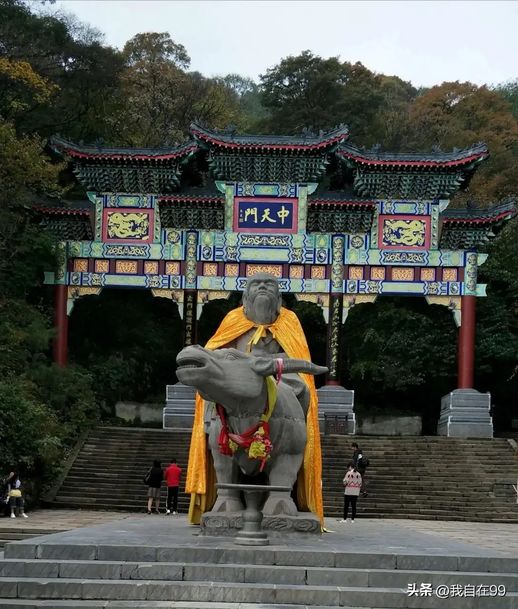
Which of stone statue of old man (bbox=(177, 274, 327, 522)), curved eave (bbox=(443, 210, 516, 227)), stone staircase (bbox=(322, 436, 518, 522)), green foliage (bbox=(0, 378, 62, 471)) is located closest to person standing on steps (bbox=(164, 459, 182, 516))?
green foliage (bbox=(0, 378, 62, 471))

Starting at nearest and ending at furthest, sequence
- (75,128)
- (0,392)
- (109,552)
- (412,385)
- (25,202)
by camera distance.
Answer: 1. (109,552)
2. (0,392)
3. (25,202)
4. (412,385)
5. (75,128)

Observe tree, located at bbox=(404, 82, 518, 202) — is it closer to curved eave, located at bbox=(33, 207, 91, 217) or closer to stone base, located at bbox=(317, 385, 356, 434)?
stone base, located at bbox=(317, 385, 356, 434)

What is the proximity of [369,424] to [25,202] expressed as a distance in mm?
12249

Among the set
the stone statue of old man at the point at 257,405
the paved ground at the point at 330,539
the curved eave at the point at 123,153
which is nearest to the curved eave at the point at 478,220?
the curved eave at the point at 123,153

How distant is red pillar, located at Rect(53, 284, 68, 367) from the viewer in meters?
29.8

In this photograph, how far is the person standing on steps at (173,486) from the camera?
20.5 m

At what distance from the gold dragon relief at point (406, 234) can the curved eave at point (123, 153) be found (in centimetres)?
585

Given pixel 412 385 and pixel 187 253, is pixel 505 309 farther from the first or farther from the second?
pixel 187 253

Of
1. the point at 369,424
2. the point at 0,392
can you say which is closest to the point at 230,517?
the point at 0,392

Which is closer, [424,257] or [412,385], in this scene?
[424,257]

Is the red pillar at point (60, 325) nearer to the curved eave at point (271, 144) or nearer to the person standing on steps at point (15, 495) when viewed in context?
the curved eave at point (271, 144)

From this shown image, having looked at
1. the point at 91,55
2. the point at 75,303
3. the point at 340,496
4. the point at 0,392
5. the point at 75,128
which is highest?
the point at 91,55

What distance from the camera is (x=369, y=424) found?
110 ft

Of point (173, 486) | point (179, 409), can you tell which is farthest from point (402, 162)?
point (173, 486)
